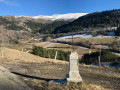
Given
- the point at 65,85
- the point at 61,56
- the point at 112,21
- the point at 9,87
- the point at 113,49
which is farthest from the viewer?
the point at 112,21

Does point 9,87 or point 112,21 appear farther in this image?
point 112,21

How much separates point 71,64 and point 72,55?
0.55m

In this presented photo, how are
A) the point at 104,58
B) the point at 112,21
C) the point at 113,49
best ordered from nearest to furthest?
the point at 104,58 < the point at 113,49 < the point at 112,21

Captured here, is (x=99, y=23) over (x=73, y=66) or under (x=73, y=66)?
over

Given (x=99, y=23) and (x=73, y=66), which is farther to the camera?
(x=99, y=23)

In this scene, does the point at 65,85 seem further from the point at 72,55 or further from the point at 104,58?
the point at 104,58

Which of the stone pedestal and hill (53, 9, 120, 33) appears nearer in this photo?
the stone pedestal

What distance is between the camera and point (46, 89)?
23.5ft

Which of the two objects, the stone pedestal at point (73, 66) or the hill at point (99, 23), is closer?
the stone pedestal at point (73, 66)

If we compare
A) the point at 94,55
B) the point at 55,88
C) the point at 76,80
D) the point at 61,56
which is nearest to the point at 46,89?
the point at 55,88

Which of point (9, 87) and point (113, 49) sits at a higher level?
point (113, 49)

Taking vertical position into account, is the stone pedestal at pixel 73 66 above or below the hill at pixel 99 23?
below

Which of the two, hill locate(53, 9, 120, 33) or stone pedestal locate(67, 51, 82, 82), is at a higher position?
hill locate(53, 9, 120, 33)

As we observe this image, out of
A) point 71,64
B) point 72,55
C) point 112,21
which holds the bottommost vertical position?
point 71,64
